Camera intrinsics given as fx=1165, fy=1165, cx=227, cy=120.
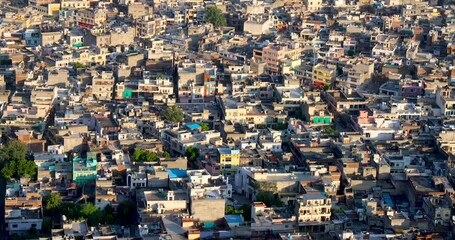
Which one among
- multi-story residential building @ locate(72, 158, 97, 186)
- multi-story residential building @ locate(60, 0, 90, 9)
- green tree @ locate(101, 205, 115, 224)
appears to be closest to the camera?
green tree @ locate(101, 205, 115, 224)

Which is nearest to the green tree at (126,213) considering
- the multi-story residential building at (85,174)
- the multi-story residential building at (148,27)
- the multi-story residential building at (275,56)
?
the multi-story residential building at (85,174)

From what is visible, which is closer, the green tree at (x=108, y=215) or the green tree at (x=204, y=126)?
the green tree at (x=108, y=215)

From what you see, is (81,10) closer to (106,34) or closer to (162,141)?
(106,34)

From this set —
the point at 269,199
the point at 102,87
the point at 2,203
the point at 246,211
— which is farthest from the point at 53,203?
the point at 102,87

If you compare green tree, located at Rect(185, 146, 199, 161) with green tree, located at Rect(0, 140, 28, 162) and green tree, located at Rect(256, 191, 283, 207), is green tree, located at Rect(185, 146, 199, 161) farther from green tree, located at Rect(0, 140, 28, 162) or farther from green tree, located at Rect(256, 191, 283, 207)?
green tree, located at Rect(0, 140, 28, 162)

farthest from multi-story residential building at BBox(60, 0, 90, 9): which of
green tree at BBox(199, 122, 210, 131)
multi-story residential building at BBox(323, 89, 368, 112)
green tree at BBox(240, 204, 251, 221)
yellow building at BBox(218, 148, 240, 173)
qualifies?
green tree at BBox(240, 204, 251, 221)

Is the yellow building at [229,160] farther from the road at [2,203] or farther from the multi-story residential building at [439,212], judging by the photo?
the road at [2,203]
